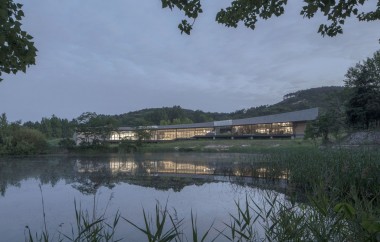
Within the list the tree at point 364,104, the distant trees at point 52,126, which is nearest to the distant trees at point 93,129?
the tree at point 364,104

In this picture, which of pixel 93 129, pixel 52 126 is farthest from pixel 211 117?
pixel 93 129

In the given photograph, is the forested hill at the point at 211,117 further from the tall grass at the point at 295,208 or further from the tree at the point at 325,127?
the tall grass at the point at 295,208

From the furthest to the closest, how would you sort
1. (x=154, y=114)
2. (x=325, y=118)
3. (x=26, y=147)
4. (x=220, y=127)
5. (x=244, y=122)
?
1. (x=154, y=114)
2. (x=220, y=127)
3. (x=244, y=122)
4. (x=26, y=147)
5. (x=325, y=118)

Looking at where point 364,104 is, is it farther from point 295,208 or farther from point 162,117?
point 162,117

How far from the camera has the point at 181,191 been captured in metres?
10.2

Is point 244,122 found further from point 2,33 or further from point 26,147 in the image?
point 2,33

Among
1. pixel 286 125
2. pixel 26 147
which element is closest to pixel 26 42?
pixel 26 147

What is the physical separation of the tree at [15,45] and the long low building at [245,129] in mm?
34661

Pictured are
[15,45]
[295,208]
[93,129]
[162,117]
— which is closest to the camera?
[15,45]

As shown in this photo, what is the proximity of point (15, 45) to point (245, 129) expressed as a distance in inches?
1872

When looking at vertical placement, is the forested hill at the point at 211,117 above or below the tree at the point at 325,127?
above

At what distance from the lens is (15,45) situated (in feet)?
11.5

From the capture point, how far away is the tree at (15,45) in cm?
Result: 335

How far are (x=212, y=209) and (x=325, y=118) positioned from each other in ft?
65.7
